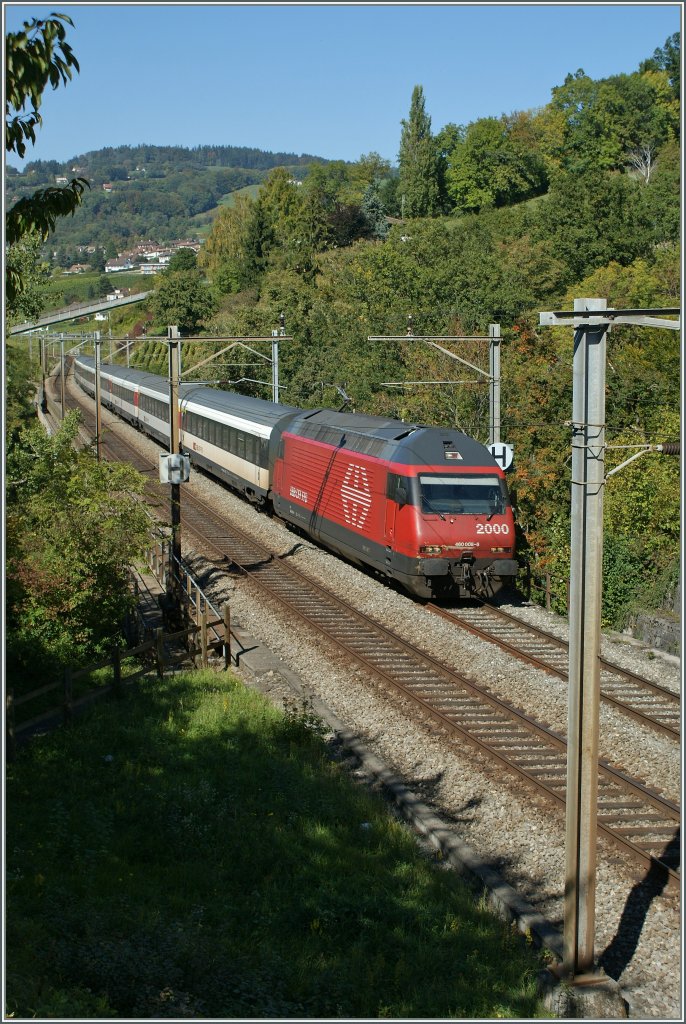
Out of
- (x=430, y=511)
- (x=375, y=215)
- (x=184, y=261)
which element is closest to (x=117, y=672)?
(x=430, y=511)

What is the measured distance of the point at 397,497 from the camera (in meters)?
20.6

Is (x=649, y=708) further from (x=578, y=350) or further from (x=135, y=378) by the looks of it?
(x=135, y=378)

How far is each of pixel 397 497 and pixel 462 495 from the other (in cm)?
130

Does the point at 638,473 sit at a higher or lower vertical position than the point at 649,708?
higher

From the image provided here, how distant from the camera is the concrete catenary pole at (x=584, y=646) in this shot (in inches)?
342

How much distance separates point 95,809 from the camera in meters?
11.3

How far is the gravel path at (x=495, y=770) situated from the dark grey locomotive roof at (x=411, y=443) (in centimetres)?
314

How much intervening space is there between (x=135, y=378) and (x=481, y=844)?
50.6 meters

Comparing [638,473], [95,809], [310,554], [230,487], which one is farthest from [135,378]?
[95,809]

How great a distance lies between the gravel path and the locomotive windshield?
2260 mm

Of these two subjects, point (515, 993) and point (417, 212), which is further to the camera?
point (417, 212)

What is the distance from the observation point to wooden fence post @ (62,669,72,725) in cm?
1405

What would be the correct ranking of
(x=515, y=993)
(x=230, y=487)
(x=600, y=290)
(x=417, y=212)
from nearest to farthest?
(x=515, y=993) → (x=230, y=487) → (x=600, y=290) → (x=417, y=212)

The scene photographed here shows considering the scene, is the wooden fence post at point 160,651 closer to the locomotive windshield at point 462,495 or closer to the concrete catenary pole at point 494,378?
the locomotive windshield at point 462,495
